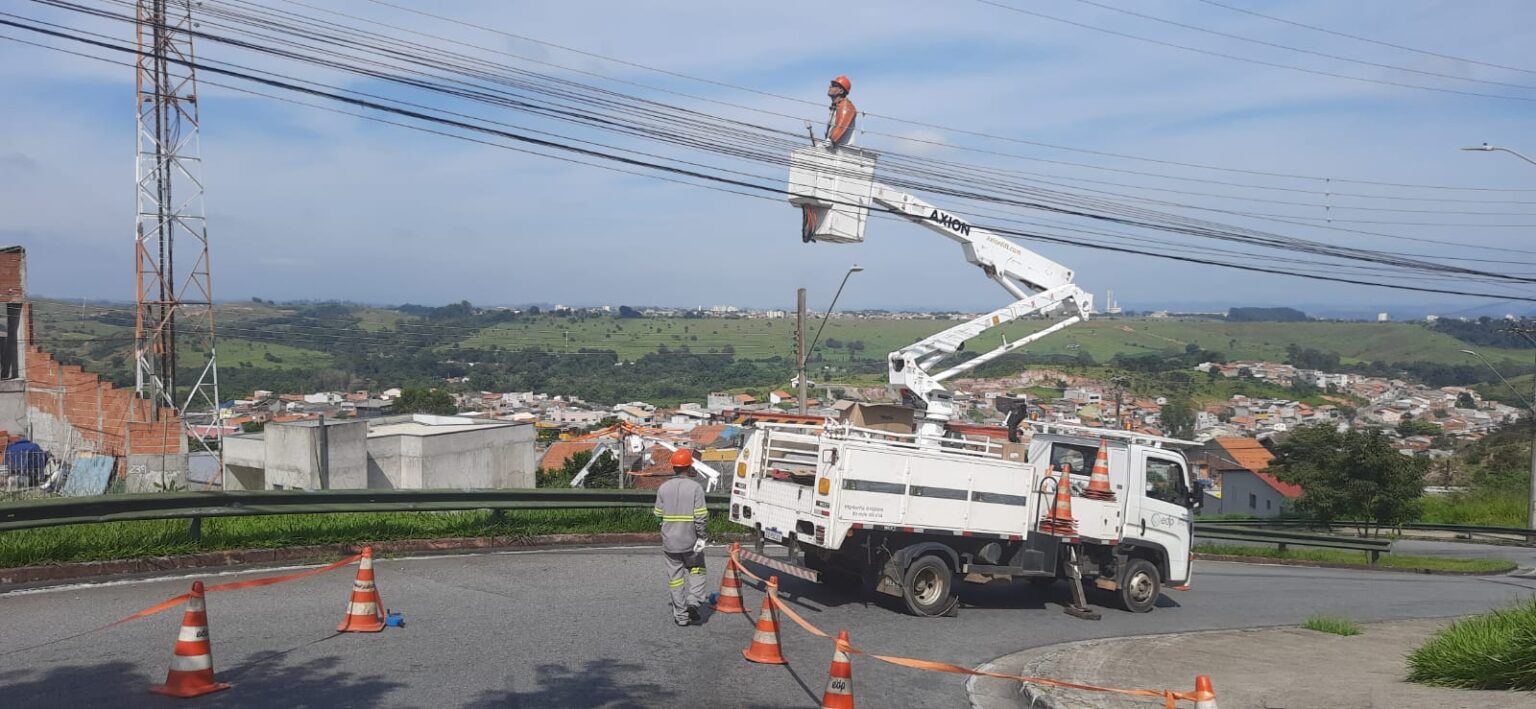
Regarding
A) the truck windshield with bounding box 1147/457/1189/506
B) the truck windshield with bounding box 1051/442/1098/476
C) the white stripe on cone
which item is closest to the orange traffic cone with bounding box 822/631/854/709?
the white stripe on cone

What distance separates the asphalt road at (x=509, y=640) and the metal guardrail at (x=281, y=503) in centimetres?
95

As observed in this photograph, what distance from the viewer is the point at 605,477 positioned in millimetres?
40906

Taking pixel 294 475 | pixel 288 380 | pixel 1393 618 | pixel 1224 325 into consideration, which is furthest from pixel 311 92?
pixel 1224 325

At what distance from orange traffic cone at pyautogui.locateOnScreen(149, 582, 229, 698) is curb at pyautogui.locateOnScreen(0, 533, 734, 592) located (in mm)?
4492

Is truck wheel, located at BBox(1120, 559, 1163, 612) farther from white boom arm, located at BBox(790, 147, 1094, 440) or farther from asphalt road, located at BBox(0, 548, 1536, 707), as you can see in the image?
white boom arm, located at BBox(790, 147, 1094, 440)

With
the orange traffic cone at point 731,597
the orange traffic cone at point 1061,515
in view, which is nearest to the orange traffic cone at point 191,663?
the orange traffic cone at point 731,597

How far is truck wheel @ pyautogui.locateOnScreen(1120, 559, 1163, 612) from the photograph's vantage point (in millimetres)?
14531

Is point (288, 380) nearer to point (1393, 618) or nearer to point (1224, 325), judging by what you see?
point (1393, 618)

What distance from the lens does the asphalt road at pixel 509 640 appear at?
315 inches

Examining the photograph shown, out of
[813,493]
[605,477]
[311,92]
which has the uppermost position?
[311,92]

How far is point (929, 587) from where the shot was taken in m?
12.7

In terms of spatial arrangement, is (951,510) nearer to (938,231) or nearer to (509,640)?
(509,640)

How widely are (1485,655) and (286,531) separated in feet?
39.2

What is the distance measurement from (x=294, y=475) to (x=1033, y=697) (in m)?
29.1
